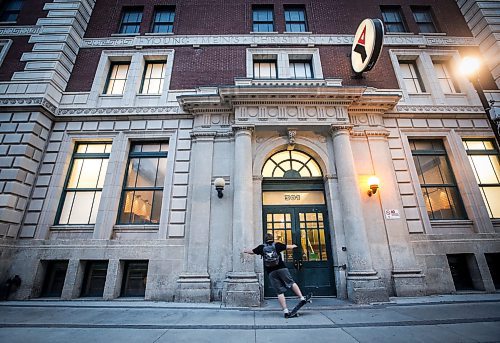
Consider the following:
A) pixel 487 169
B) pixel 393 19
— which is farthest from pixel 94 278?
pixel 393 19

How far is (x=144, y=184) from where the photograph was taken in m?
9.72

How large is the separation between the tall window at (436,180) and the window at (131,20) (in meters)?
15.7

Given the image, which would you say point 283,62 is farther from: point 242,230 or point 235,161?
point 242,230

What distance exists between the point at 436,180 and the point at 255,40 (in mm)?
10784

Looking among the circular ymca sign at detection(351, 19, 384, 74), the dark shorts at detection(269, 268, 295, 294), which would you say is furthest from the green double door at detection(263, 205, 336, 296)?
the circular ymca sign at detection(351, 19, 384, 74)

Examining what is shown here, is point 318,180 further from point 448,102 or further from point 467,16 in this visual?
point 467,16

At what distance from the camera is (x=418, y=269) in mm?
8281

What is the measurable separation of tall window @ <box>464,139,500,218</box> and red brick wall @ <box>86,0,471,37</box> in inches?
265

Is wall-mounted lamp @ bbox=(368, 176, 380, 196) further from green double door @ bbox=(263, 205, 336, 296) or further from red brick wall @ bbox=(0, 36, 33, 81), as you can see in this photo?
red brick wall @ bbox=(0, 36, 33, 81)

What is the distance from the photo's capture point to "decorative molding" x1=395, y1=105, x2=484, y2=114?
10559mm

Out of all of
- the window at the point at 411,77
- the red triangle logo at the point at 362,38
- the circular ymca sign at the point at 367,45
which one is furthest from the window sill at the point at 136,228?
the window at the point at 411,77

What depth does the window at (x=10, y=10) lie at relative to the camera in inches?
487

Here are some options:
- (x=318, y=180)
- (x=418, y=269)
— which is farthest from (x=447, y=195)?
(x=318, y=180)

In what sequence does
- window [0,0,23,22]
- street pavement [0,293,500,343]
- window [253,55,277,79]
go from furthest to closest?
1. window [0,0,23,22]
2. window [253,55,277,79]
3. street pavement [0,293,500,343]
